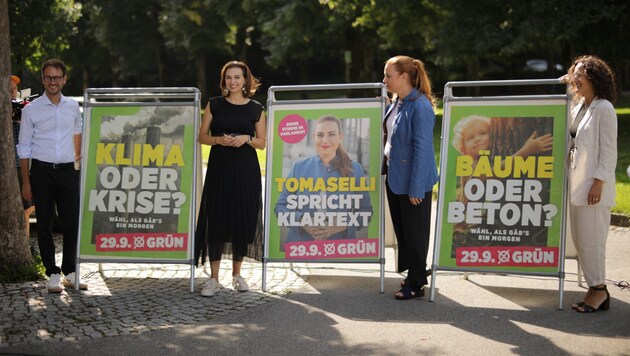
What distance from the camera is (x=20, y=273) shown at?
830cm

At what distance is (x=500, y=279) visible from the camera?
27.4 feet

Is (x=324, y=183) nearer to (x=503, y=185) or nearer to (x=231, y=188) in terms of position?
(x=231, y=188)

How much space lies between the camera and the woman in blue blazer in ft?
24.2

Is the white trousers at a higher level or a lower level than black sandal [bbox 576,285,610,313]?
higher

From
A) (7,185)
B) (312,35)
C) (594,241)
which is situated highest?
(312,35)

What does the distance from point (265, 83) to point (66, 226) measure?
5544cm

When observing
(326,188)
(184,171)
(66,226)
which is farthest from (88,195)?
(326,188)

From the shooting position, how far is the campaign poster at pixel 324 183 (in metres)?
7.92

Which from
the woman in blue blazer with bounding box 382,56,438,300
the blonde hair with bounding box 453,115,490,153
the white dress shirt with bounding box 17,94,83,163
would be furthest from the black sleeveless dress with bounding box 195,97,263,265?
the blonde hair with bounding box 453,115,490,153

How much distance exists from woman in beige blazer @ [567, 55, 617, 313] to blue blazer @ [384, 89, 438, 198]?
115 centimetres

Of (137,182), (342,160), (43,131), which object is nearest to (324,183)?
(342,160)

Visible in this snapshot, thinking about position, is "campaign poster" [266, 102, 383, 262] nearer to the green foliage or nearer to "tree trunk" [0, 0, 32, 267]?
the green foliage

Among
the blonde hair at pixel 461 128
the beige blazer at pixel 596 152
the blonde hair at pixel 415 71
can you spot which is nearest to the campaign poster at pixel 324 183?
the blonde hair at pixel 415 71

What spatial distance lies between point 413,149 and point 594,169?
1.43 metres
